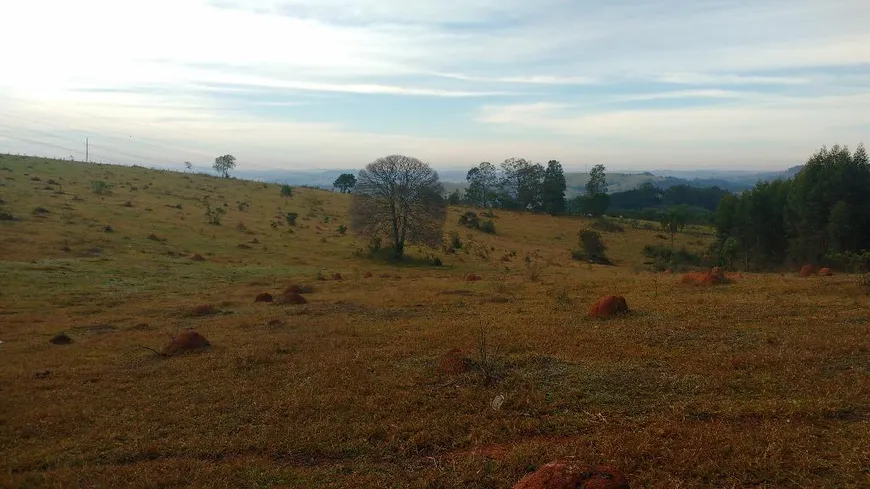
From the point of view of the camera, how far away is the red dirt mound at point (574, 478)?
4523 millimetres

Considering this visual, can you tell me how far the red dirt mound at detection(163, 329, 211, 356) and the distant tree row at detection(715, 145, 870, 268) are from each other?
2636cm

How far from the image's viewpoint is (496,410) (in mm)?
7723

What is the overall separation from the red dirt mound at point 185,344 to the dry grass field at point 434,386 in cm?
40

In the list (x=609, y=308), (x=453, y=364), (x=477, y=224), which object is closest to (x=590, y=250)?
(x=477, y=224)

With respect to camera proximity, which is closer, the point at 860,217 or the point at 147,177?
the point at 860,217

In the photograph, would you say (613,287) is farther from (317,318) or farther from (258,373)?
(258,373)

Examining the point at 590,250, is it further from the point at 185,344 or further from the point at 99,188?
the point at 99,188

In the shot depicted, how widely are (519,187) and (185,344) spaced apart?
73.0 m

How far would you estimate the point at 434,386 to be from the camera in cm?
891

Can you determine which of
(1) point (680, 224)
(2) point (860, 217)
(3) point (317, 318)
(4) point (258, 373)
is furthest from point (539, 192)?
(4) point (258, 373)

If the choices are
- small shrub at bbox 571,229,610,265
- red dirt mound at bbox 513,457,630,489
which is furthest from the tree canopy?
red dirt mound at bbox 513,457,630,489

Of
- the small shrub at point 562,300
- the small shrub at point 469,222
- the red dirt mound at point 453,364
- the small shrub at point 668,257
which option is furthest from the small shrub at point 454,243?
the red dirt mound at point 453,364

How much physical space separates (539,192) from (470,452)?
243 feet

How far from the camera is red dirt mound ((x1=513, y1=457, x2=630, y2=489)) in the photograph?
14.8 feet
